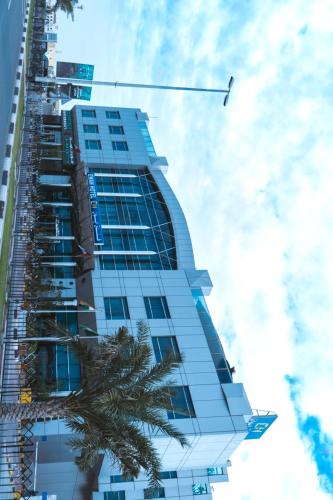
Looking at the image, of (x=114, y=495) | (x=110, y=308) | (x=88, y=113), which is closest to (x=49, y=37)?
(x=88, y=113)

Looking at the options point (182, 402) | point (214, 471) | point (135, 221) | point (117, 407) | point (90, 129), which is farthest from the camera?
point (90, 129)

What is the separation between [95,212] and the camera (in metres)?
42.1

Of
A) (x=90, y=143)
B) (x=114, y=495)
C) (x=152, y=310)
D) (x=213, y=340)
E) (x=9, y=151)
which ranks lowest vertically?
(x=114, y=495)

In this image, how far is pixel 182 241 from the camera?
1752 inches

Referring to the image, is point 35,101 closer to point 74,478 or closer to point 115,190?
point 115,190

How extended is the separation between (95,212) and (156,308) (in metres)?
11.0

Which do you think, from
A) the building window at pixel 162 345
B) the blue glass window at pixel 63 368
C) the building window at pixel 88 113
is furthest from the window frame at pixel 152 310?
the building window at pixel 88 113

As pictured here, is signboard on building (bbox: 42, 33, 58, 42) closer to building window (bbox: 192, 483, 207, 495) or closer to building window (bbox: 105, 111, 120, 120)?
building window (bbox: 105, 111, 120, 120)

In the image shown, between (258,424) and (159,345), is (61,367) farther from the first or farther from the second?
(258,424)

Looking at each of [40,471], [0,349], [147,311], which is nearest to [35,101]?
[147,311]

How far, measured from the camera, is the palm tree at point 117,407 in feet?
52.2

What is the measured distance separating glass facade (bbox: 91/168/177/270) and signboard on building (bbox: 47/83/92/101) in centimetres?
809

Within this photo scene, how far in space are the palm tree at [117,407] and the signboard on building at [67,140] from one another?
33274 mm

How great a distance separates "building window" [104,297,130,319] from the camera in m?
37.2
